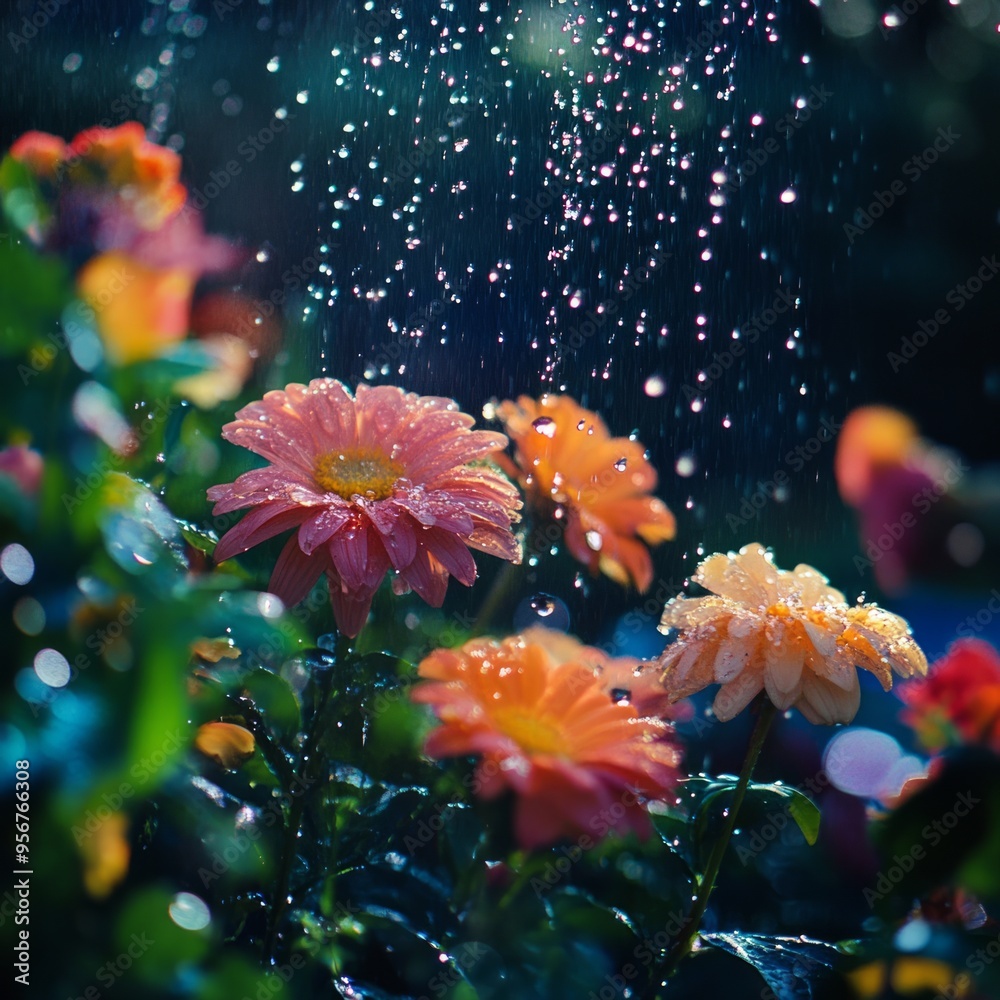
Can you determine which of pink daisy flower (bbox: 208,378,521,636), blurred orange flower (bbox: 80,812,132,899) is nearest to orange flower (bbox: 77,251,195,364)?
blurred orange flower (bbox: 80,812,132,899)

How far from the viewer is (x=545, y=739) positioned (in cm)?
35

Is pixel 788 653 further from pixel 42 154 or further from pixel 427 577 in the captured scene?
pixel 42 154

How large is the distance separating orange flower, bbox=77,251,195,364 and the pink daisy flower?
0.19 m

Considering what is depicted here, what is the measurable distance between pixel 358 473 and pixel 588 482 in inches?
6.1

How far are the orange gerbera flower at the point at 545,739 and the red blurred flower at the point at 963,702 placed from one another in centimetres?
9

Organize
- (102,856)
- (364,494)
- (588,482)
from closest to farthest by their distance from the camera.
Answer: (102,856) < (364,494) < (588,482)

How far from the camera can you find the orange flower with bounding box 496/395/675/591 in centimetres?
57

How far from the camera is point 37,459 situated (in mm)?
209

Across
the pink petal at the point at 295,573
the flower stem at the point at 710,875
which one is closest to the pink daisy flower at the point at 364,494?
the pink petal at the point at 295,573

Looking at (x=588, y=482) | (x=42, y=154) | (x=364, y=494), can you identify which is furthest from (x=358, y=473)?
(x=42, y=154)

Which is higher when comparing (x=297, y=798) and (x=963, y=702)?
(x=963, y=702)

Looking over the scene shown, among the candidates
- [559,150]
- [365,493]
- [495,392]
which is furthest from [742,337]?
[365,493]

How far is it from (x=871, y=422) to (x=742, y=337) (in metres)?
1.46

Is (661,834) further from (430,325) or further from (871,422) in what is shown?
(430,325)
